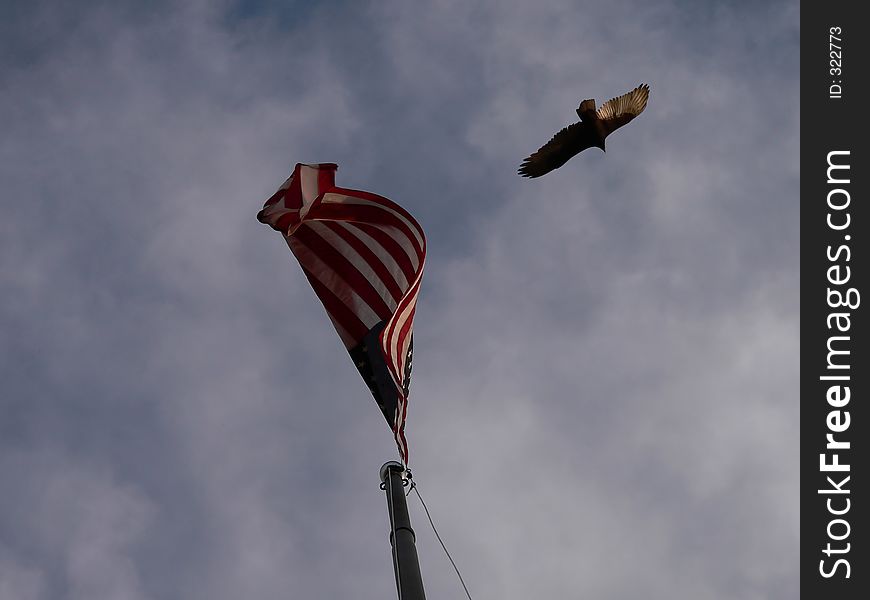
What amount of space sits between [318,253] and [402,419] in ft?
9.65

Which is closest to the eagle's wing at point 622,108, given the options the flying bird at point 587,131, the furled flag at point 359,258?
the flying bird at point 587,131

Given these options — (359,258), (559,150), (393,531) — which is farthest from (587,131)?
(393,531)

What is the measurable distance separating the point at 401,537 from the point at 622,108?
28.4 ft

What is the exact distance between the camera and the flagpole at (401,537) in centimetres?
789

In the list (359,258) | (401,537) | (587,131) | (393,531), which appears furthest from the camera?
(587,131)

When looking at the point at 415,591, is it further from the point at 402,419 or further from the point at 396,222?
the point at 396,222

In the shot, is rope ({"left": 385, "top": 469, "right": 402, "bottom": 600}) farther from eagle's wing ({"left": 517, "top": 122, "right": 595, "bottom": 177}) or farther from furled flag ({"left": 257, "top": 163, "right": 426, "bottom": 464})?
eagle's wing ({"left": 517, "top": 122, "right": 595, "bottom": 177})

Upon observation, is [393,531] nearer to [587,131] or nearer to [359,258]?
[359,258]

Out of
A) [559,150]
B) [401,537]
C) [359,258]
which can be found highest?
[559,150]

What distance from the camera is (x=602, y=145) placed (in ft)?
47.8

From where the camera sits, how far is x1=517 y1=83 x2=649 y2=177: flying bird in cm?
1452

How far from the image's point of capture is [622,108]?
1476cm
